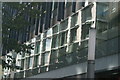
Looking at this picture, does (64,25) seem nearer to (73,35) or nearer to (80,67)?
(73,35)

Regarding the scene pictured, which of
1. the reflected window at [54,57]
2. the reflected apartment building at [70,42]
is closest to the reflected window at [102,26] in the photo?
the reflected apartment building at [70,42]

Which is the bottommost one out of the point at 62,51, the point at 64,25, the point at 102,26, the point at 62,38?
the point at 62,51

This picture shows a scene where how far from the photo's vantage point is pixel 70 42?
26.1 metres

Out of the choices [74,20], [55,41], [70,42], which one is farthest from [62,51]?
[55,41]

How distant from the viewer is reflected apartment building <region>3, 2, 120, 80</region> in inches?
691

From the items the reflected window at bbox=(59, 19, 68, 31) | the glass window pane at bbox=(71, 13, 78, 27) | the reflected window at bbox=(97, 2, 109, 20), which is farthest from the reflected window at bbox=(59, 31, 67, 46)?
the reflected window at bbox=(97, 2, 109, 20)

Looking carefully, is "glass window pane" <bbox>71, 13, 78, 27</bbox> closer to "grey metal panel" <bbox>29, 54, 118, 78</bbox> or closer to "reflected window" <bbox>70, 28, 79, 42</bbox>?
"reflected window" <bbox>70, 28, 79, 42</bbox>

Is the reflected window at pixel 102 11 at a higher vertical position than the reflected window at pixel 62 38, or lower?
higher

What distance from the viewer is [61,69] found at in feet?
79.8

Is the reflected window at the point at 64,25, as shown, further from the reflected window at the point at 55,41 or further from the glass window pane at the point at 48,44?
the glass window pane at the point at 48,44

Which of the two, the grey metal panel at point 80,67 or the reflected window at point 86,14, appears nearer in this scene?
the grey metal panel at point 80,67

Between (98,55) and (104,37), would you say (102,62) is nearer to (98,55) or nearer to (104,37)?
(98,55)

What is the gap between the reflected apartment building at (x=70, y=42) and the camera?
17.6 metres

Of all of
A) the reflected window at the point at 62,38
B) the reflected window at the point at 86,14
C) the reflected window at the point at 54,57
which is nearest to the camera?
the reflected window at the point at 86,14
